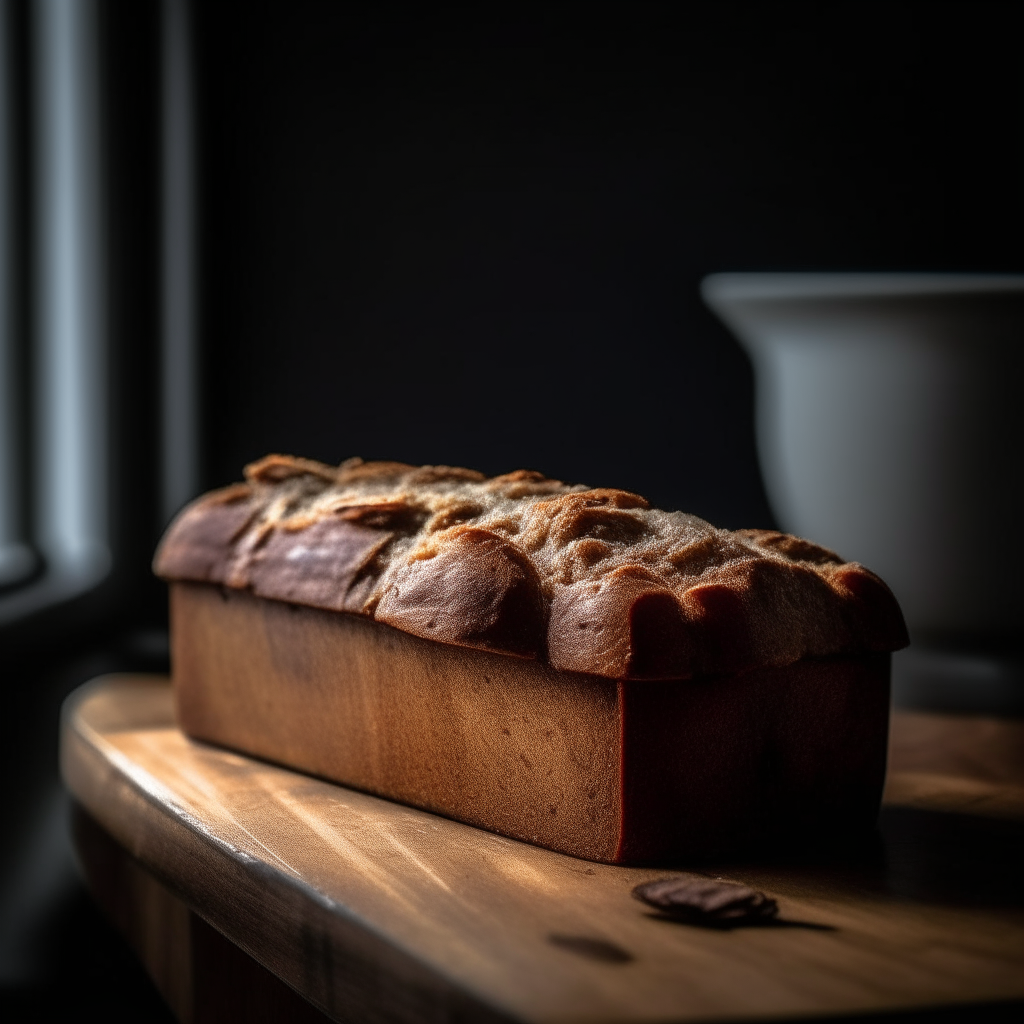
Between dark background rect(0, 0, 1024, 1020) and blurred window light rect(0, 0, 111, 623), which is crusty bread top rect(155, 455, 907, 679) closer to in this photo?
blurred window light rect(0, 0, 111, 623)

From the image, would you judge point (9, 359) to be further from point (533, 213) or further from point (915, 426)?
point (915, 426)

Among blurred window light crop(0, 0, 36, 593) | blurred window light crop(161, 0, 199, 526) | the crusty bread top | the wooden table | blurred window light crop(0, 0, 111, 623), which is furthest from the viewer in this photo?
blurred window light crop(161, 0, 199, 526)

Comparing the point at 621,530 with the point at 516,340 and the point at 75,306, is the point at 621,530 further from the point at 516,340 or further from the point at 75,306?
the point at 75,306

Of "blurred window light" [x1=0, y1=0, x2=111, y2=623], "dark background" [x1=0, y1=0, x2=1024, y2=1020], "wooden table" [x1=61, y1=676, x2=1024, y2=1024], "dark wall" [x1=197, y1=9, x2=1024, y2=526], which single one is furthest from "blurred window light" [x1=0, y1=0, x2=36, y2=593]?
"wooden table" [x1=61, y1=676, x2=1024, y2=1024]

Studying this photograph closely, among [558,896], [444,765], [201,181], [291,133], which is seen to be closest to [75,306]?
[201,181]

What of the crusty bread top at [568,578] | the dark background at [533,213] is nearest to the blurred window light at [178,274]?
the dark background at [533,213]

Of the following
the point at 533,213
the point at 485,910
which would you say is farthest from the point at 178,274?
the point at 485,910

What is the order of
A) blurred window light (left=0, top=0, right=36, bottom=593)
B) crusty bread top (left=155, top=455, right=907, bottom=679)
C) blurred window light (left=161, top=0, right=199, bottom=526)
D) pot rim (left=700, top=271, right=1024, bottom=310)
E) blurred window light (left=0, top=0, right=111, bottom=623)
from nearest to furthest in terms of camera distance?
crusty bread top (left=155, top=455, right=907, bottom=679), pot rim (left=700, top=271, right=1024, bottom=310), blurred window light (left=0, top=0, right=36, bottom=593), blurred window light (left=0, top=0, right=111, bottom=623), blurred window light (left=161, top=0, right=199, bottom=526)
